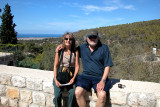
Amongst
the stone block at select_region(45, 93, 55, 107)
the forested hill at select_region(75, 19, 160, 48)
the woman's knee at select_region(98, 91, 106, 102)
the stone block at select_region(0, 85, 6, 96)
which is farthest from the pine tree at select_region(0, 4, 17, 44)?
the woman's knee at select_region(98, 91, 106, 102)

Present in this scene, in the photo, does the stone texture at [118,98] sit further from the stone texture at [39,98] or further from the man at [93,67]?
the stone texture at [39,98]

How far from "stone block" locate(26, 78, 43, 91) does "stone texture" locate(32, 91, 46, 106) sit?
96 mm

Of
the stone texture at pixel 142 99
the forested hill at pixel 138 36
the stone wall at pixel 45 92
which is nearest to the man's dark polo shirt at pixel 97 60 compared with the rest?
the stone wall at pixel 45 92

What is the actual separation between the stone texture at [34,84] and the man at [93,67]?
704mm

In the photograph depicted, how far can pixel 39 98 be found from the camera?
2.43m

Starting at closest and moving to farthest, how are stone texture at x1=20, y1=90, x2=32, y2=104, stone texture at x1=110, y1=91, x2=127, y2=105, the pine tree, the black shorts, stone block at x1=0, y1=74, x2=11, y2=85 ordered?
stone texture at x1=110, y1=91, x2=127, y2=105
the black shorts
stone texture at x1=20, y1=90, x2=32, y2=104
stone block at x1=0, y1=74, x2=11, y2=85
the pine tree

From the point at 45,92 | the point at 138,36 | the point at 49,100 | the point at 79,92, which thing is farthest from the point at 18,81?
the point at 138,36

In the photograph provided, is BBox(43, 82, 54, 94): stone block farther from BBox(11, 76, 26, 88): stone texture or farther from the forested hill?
the forested hill

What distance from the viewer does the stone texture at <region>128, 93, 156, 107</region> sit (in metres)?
1.84

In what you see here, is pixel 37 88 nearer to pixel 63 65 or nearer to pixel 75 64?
pixel 63 65

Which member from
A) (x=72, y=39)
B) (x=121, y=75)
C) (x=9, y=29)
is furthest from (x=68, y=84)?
(x=9, y=29)

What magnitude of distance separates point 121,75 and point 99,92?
127 inches

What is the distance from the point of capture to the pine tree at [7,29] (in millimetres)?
19453

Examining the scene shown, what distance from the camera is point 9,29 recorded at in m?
20.0
